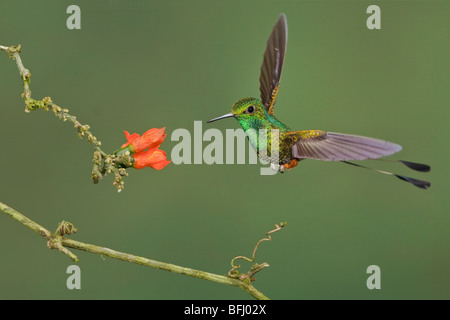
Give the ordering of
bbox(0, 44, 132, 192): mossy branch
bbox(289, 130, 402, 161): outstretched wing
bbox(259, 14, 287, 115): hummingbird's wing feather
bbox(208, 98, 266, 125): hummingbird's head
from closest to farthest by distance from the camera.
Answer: bbox(289, 130, 402, 161): outstretched wing < bbox(0, 44, 132, 192): mossy branch < bbox(208, 98, 266, 125): hummingbird's head < bbox(259, 14, 287, 115): hummingbird's wing feather

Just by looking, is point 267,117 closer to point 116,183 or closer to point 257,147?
point 257,147

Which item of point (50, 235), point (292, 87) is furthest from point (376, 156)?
point (292, 87)


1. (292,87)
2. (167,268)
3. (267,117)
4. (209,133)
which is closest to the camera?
(209,133)

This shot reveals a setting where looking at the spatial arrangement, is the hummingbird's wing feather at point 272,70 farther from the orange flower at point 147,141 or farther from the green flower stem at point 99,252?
the green flower stem at point 99,252

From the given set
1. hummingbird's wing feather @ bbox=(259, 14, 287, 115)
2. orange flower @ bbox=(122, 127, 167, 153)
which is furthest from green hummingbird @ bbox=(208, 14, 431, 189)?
orange flower @ bbox=(122, 127, 167, 153)

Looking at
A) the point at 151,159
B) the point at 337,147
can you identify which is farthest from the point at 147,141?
the point at 337,147

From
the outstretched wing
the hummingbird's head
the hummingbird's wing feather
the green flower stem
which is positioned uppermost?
the hummingbird's wing feather

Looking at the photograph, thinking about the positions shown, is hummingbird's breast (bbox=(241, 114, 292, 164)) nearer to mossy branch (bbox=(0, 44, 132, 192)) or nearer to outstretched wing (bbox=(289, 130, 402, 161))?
outstretched wing (bbox=(289, 130, 402, 161))
